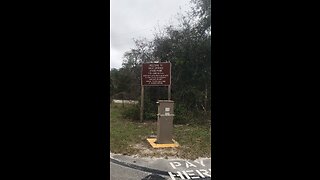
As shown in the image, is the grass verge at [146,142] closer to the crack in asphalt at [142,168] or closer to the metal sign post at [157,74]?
the crack in asphalt at [142,168]

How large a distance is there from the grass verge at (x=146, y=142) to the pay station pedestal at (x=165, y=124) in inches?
10.4

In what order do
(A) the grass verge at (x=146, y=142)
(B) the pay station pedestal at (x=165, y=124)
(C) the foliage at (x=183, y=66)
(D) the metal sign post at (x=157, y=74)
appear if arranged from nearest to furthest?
(A) the grass verge at (x=146, y=142) < (B) the pay station pedestal at (x=165, y=124) < (D) the metal sign post at (x=157, y=74) < (C) the foliage at (x=183, y=66)

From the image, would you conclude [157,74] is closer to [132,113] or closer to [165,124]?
[165,124]

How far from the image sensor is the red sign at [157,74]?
24.9ft

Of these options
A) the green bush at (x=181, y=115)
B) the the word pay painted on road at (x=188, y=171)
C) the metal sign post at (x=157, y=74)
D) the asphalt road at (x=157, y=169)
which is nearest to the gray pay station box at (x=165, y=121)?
the asphalt road at (x=157, y=169)

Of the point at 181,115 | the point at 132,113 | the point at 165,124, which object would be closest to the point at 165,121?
the point at 165,124

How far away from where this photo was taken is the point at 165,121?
600 centimetres

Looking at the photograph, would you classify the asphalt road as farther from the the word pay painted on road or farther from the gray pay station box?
the gray pay station box

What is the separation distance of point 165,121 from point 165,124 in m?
0.07
